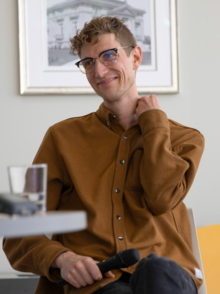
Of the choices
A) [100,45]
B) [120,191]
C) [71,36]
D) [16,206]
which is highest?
[71,36]

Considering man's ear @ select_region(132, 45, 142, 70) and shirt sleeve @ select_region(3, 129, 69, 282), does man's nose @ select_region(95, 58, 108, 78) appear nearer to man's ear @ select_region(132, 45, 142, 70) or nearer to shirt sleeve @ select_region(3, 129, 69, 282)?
man's ear @ select_region(132, 45, 142, 70)

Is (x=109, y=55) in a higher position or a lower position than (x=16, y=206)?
higher

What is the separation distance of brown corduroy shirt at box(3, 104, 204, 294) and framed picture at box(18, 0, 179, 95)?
2.10 ft

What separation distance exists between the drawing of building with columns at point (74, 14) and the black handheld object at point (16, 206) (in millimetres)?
1520

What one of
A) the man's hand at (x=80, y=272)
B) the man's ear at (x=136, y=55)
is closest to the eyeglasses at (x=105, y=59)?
the man's ear at (x=136, y=55)

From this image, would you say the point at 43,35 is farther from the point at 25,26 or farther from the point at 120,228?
the point at 120,228

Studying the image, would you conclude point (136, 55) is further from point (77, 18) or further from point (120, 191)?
point (77, 18)

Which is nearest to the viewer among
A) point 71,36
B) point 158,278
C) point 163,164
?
point 158,278

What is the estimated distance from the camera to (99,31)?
1.40 metres

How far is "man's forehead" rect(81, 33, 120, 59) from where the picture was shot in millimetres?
1390

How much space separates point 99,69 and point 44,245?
25.6 inches

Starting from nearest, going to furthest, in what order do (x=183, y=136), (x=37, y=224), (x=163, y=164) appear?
(x=37, y=224) → (x=163, y=164) → (x=183, y=136)

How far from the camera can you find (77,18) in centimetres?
204

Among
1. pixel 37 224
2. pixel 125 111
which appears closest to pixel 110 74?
pixel 125 111
